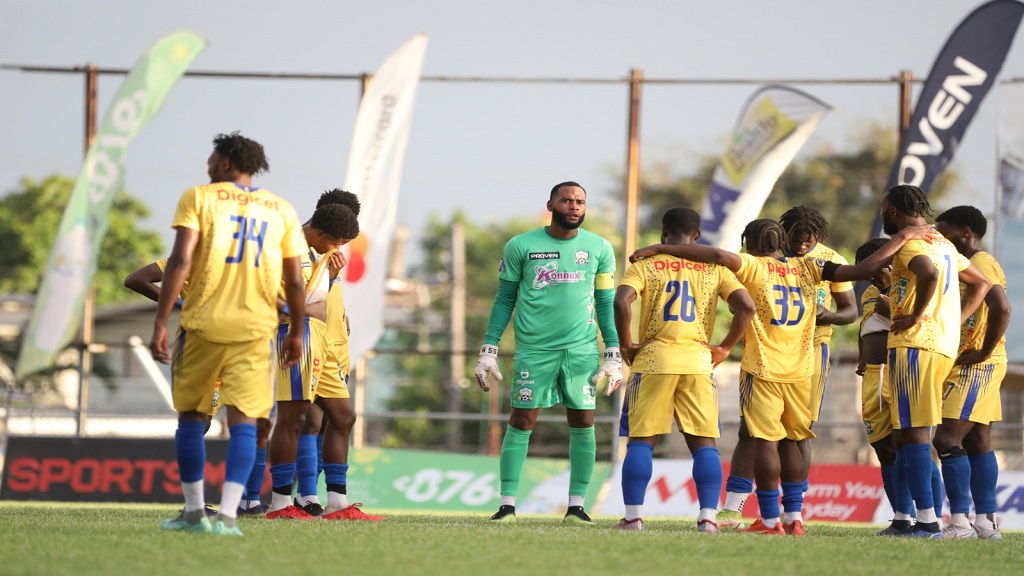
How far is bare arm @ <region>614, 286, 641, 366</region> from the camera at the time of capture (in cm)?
800

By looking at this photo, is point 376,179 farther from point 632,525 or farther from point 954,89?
point 632,525

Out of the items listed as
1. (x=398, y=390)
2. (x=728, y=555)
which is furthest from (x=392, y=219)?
(x=398, y=390)

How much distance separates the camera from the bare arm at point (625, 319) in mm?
7996

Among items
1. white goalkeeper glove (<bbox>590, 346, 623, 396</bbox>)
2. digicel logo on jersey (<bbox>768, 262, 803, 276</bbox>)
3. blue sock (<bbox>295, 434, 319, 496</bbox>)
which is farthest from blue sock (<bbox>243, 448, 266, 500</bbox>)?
digicel logo on jersey (<bbox>768, 262, 803, 276</bbox>)

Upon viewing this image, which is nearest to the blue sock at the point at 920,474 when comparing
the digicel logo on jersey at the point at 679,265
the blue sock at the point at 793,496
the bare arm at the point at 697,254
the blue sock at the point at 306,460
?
the blue sock at the point at 793,496

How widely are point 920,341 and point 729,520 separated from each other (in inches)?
70.7

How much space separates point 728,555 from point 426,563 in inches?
63.4

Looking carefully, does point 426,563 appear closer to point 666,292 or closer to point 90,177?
point 666,292

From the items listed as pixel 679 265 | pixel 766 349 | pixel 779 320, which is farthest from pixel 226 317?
pixel 779 320

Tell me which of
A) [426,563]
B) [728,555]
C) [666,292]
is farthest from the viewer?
[666,292]

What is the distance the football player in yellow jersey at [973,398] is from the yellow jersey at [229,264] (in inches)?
178

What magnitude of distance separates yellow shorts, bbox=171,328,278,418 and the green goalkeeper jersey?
2.49m

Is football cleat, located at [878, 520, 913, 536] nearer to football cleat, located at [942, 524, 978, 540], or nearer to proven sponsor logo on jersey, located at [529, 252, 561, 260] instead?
football cleat, located at [942, 524, 978, 540]

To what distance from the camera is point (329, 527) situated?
734cm
